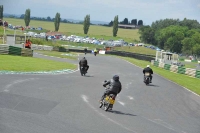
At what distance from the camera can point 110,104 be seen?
17172 mm

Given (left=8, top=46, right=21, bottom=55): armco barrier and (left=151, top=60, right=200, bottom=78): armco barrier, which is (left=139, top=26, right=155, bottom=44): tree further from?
(left=8, top=46, right=21, bottom=55): armco barrier

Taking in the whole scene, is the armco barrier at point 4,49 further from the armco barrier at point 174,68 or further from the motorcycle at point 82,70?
the armco barrier at point 174,68

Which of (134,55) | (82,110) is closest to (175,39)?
(134,55)

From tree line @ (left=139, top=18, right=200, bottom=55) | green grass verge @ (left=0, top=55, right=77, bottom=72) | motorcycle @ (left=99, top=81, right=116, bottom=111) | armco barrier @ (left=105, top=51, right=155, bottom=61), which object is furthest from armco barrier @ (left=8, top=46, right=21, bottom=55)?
tree line @ (left=139, top=18, right=200, bottom=55)

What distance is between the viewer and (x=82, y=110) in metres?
16.5

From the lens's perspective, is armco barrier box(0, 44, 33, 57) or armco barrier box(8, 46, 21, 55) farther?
armco barrier box(8, 46, 21, 55)

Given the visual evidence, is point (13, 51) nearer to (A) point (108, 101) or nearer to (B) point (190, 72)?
(B) point (190, 72)

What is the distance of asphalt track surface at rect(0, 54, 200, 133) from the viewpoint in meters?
13.0

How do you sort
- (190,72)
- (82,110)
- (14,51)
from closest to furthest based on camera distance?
(82,110)
(14,51)
(190,72)

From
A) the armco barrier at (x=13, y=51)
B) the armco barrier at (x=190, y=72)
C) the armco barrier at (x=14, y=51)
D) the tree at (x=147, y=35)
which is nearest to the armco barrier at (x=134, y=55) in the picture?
the armco barrier at (x=190, y=72)

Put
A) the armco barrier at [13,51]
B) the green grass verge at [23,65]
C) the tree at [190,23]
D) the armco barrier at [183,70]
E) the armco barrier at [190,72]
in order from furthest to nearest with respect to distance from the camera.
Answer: the tree at [190,23] → the armco barrier at [190,72] → the armco barrier at [183,70] → the armco barrier at [13,51] → the green grass verge at [23,65]

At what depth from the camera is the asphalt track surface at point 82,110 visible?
1298 cm

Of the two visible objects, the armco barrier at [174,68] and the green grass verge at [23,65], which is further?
the armco barrier at [174,68]

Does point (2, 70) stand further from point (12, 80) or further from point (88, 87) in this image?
point (88, 87)
